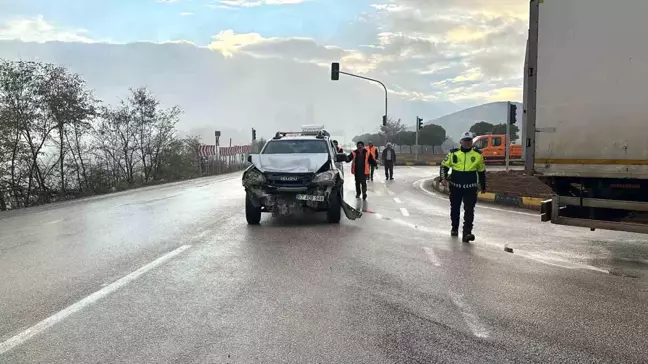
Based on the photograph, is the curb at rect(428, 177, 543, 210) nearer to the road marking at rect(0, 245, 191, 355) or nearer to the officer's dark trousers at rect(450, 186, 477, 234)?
the officer's dark trousers at rect(450, 186, 477, 234)

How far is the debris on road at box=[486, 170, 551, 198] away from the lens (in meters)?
15.3

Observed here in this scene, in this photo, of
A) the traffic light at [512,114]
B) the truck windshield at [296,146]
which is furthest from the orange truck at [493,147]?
the truck windshield at [296,146]

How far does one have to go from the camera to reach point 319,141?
1166 centimetres

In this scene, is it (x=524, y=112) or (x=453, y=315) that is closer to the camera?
(x=453, y=315)

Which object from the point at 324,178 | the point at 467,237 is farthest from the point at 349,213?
the point at 467,237

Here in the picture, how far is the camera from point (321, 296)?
17.1ft

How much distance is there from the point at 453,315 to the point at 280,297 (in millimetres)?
1681

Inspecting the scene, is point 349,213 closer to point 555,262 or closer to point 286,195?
point 286,195

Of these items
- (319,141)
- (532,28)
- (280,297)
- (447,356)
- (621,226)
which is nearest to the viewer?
(447,356)

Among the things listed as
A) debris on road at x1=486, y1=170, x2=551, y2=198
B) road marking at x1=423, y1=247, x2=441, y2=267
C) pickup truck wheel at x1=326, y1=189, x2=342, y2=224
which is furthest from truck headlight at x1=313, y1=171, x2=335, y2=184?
debris on road at x1=486, y1=170, x2=551, y2=198

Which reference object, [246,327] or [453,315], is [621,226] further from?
[246,327]

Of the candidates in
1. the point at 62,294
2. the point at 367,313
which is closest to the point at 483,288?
the point at 367,313

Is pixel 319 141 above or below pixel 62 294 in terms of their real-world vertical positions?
above

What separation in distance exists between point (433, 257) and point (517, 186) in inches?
443
